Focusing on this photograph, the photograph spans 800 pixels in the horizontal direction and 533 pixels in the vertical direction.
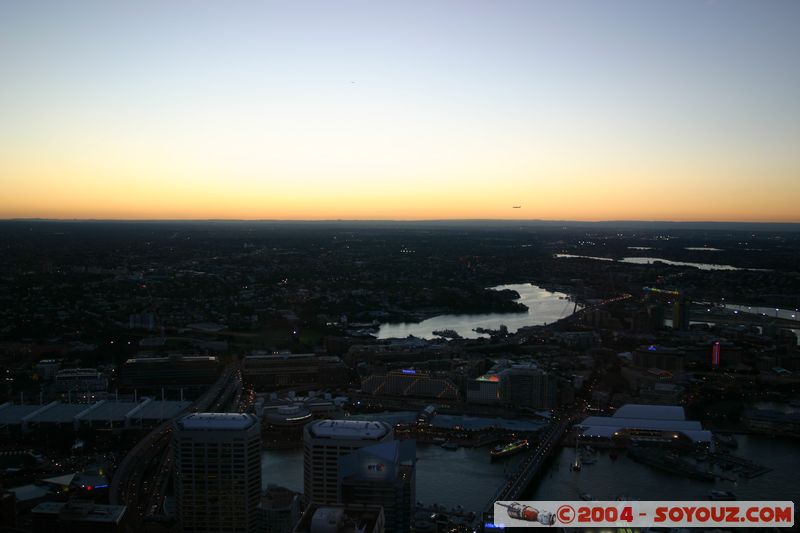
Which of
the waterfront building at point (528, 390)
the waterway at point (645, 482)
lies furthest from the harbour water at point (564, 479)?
the waterfront building at point (528, 390)

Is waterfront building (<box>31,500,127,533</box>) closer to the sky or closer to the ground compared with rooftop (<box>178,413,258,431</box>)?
closer to the ground

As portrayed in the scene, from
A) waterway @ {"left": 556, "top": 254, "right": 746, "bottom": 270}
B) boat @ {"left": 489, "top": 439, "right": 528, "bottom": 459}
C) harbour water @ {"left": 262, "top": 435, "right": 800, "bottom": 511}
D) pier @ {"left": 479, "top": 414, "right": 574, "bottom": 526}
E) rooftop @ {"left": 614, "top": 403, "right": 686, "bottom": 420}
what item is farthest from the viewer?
waterway @ {"left": 556, "top": 254, "right": 746, "bottom": 270}

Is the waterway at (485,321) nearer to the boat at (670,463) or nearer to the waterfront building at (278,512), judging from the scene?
the boat at (670,463)

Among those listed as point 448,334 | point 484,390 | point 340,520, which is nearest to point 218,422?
point 340,520

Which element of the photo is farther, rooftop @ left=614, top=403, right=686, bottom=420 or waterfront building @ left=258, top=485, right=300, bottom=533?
rooftop @ left=614, top=403, right=686, bottom=420

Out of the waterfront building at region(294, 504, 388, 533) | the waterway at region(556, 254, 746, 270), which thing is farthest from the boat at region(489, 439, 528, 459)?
the waterway at region(556, 254, 746, 270)

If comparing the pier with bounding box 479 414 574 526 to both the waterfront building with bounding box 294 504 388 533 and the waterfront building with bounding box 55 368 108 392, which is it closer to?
the waterfront building with bounding box 294 504 388 533

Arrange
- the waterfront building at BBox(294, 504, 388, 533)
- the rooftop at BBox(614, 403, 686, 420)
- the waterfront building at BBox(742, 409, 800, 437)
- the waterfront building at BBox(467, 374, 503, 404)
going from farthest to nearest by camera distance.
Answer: the waterfront building at BBox(467, 374, 503, 404) < the rooftop at BBox(614, 403, 686, 420) < the waterfront building at BBox(742, 409, 800, 437) < the waterfront building at BBox(294, 504, 388, 533)
